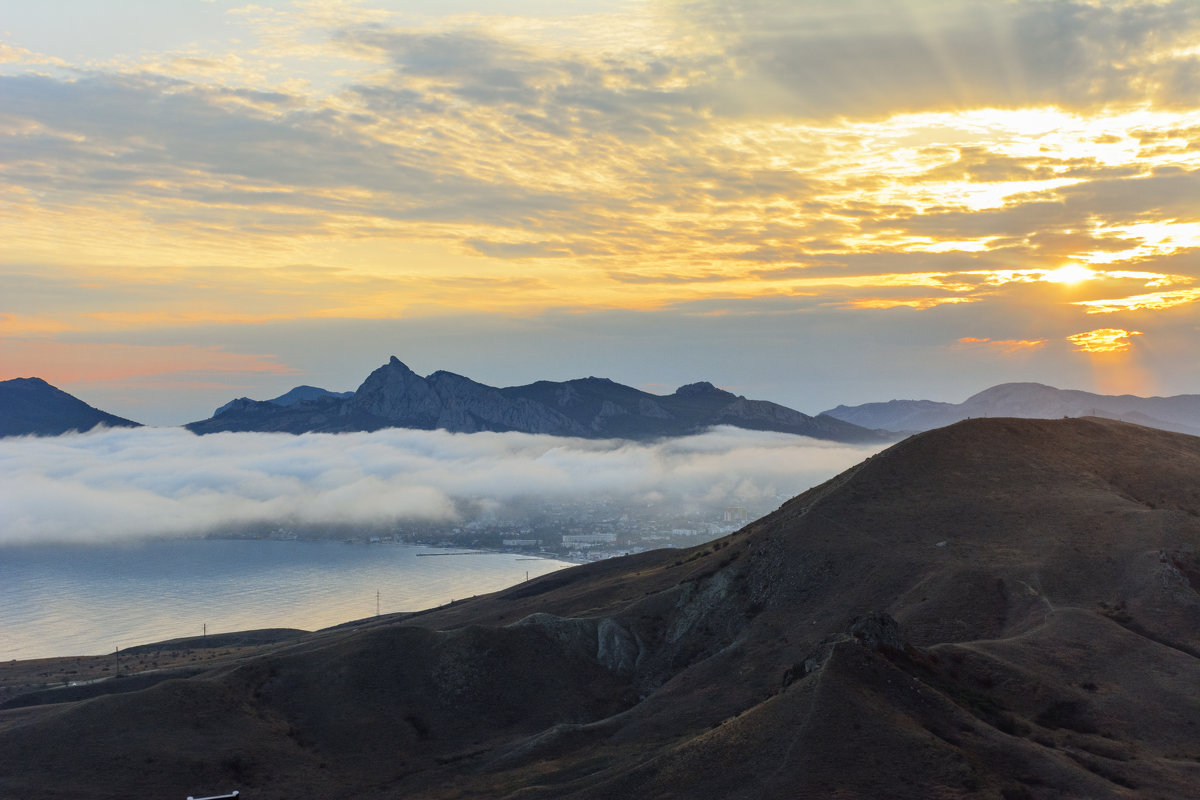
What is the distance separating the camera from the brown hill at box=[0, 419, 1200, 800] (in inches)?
1955

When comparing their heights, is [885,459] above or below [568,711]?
above

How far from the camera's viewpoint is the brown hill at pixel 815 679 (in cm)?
4966

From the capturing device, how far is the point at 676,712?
7100cm

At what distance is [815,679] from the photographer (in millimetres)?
54188

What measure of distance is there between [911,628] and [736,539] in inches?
1917

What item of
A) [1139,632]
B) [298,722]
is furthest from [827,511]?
[298,722]

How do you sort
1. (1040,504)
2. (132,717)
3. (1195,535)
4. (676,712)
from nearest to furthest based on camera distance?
1. (676,712)
2. (132,717)
3. (1195,535)
4. (1040,504)

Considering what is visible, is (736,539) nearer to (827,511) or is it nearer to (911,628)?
(827,511)

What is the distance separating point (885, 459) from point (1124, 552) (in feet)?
107

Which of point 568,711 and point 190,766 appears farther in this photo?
point 568,711

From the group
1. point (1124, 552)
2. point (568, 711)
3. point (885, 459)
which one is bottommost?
point (568, 711)

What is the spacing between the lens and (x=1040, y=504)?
97.5 meters

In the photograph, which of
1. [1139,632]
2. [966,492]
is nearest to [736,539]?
[966,492]

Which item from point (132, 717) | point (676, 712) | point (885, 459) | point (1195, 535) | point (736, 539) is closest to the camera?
point (676, 712)
